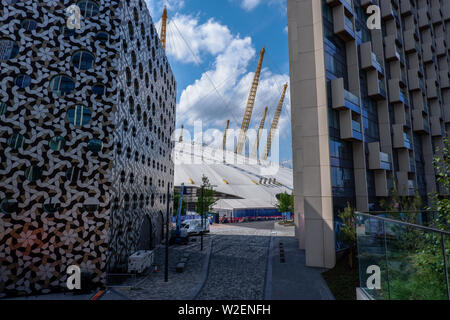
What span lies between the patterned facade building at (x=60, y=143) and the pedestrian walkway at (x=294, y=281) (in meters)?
10.9

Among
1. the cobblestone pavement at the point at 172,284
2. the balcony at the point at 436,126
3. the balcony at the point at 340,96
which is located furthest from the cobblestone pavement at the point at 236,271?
the balcony at the point at 436,126

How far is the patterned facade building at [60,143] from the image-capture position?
53.5 feet

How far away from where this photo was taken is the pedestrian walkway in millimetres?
14688

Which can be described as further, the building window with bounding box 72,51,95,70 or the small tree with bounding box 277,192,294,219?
the small tree with bounding box 277,192,294,219

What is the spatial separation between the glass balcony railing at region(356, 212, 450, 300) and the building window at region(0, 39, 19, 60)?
75.9 feet

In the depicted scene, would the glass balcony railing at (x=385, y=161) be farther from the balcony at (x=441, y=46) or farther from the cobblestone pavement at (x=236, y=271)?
the balcony at (x=441, y=46)

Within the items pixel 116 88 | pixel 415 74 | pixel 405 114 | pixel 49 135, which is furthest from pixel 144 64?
pixel 415 74

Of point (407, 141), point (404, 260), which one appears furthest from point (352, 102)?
point (404, 260)

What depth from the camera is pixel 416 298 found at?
7137 millimetres

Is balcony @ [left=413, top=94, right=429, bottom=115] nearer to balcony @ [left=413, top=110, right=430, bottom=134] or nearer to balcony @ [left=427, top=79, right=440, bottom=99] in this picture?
balcony @ [left=413, top=110, right=430, bottom=134]

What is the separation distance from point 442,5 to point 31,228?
66175mm

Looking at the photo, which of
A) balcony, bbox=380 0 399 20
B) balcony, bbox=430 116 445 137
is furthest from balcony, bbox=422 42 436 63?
balcony, bbox=380 0 399 20

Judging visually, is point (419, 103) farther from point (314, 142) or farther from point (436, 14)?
point (314, 142)

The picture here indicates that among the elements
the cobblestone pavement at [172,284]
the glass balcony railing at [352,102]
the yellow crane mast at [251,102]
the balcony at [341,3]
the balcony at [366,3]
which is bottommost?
the cobblestone pavement at [172,284]
